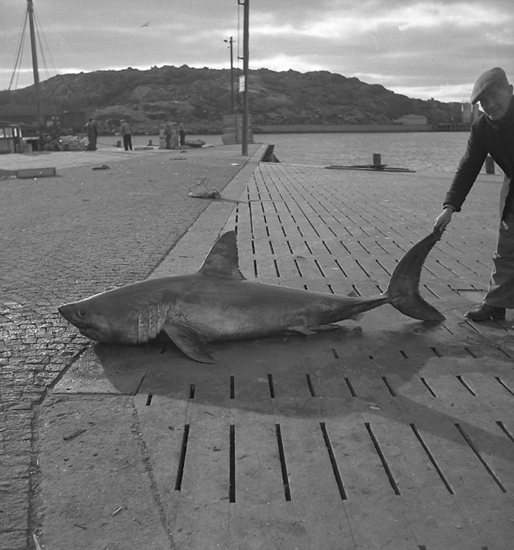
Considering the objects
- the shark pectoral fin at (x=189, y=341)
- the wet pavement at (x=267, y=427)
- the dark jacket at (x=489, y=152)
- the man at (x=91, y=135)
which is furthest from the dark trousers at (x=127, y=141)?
the shark pectoral fin at (x=189, y=341)

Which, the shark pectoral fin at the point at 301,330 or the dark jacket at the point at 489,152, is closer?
the shark pectoral fin at the point at 301,330

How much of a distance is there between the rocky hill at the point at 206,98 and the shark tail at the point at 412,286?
13606 cm

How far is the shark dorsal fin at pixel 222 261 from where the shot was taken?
16.8 feet

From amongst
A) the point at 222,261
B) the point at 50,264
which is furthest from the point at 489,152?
the point at 50,264

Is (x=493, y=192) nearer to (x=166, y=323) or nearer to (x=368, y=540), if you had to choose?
(x=166, y=323)

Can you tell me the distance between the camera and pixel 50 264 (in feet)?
25.1

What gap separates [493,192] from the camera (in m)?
16.6

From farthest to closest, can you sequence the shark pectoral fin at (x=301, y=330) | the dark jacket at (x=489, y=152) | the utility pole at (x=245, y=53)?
the utility pole at (x=245, y=53), the dark jacket at (x=489, y=152), the shark pectoral fin at (x=301, y=330)

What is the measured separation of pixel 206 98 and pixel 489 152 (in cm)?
16583

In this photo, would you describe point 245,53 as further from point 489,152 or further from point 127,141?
point 489,152

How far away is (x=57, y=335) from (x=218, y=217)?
624 cm

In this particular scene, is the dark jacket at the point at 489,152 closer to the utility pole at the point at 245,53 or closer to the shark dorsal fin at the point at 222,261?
the shark dorsal fin at the point at 222,261

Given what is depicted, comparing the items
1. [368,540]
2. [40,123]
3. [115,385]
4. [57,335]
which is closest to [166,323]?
[115,385]

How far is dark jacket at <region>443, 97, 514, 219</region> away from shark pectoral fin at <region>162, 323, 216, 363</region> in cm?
272
